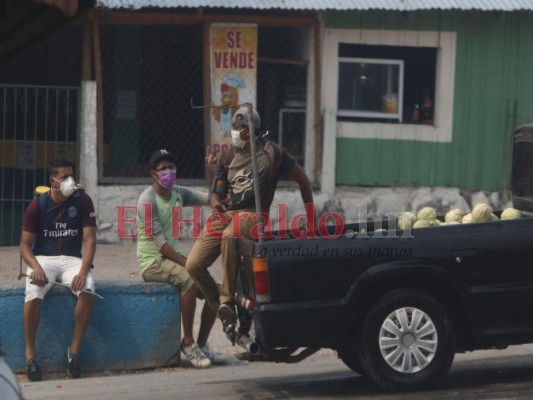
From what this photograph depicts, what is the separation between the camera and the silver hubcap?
8.20m

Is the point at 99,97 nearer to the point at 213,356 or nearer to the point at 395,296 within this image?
the point at 213,356

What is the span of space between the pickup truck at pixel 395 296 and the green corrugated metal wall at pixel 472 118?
21.7ft

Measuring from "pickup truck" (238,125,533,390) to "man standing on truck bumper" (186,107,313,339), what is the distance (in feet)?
2.16

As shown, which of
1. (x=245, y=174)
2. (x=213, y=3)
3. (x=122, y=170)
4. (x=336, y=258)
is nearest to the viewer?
(x=336, y=258)

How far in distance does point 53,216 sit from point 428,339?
3.43 metres

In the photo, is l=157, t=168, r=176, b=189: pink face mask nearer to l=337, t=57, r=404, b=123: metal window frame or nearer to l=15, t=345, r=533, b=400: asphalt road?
l=15, t=345, r=533, b=400: asphalt road

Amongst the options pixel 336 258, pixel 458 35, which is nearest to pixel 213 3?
pixel 458 35

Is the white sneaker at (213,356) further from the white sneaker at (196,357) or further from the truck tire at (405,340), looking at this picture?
the truck tire at (405,340)

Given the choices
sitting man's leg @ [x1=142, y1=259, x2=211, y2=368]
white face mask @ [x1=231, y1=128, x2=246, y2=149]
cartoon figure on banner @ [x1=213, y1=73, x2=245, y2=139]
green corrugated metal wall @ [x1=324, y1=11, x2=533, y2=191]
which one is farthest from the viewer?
green corrugated metal wall @ [x1=324, y1=11, x2=533, y2=191]

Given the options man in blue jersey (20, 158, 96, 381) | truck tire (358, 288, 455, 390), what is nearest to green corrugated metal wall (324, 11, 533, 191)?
man in blue jersey (20, 158, 96, 381)

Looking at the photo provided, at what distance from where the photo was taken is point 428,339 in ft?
27.1

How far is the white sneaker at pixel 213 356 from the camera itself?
9.95 m

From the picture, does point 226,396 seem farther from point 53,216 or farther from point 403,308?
point 53,216

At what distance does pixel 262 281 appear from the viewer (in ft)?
26.4
